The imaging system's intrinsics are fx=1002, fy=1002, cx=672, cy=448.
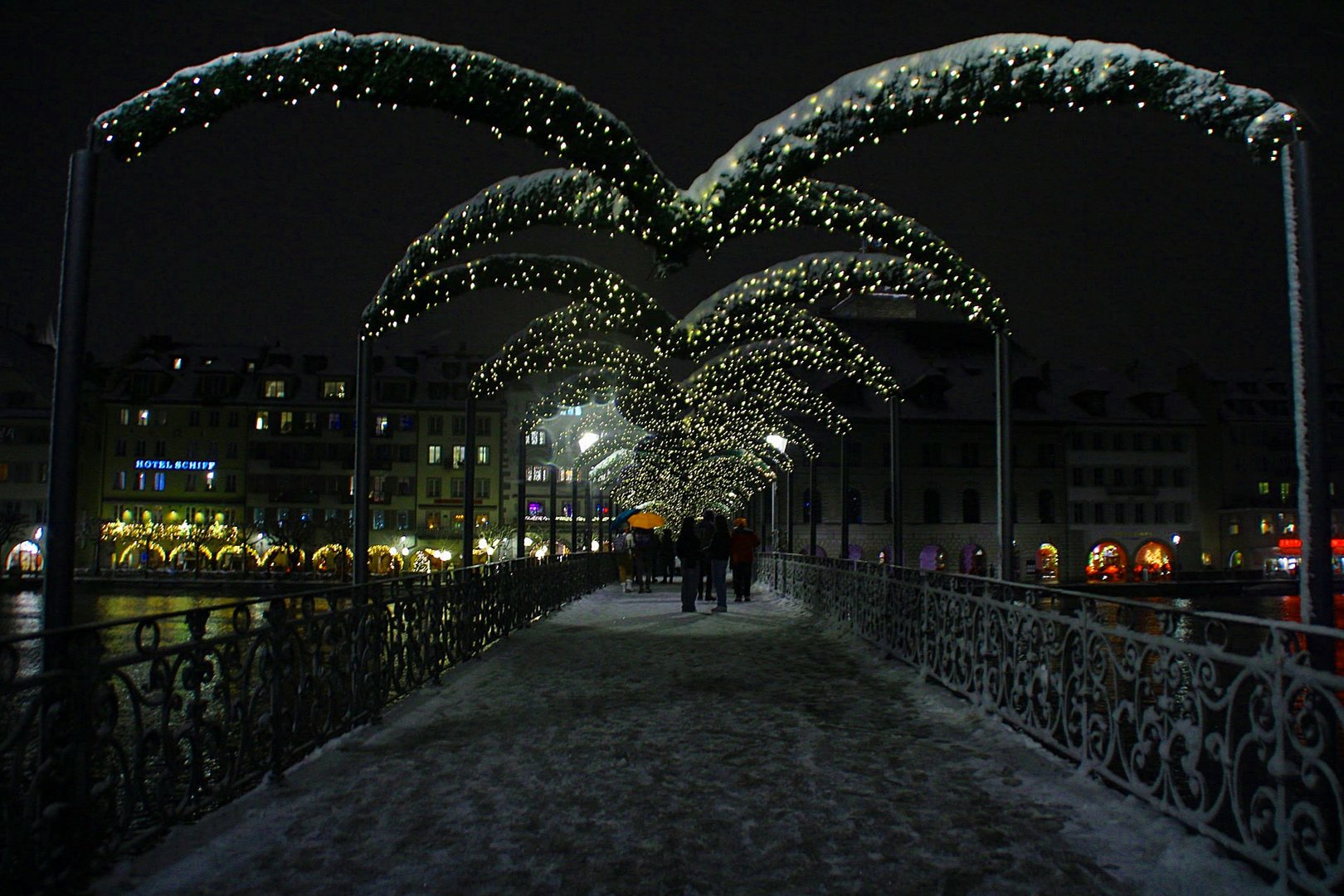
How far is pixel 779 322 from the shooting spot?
13758 millimetres

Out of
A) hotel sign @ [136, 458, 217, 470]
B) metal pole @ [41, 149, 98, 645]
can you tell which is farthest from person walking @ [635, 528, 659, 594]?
hotel sign @ [136, 458, 217, 470]

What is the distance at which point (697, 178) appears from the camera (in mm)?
7598

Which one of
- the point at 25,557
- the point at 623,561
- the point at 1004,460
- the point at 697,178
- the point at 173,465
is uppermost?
the point at 173,465

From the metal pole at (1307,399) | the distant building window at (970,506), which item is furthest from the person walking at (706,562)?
the distant building window at (970,506)

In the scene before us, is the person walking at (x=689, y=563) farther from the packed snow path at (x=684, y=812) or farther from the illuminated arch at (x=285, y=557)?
the illuminated arch at (x=285, y=557)

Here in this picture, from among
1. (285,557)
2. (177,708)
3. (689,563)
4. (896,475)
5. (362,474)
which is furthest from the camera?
(285,557)

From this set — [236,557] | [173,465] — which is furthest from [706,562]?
[173,465]

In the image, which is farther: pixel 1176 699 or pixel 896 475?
pixel 896 475

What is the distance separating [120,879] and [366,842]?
1068mm

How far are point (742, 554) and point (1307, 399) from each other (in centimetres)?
1728

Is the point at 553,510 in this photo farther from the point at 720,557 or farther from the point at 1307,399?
the point at 1307,399

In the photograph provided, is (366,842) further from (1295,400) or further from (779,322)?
(779,322)

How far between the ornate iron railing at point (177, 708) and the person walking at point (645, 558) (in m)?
17.5

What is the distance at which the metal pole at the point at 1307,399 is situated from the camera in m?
5.29
